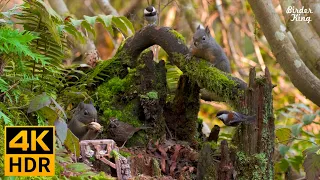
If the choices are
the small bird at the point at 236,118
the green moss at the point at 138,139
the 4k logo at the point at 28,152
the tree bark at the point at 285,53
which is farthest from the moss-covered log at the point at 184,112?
the 4k logo at the point at 28,152

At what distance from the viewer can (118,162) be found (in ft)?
8.15

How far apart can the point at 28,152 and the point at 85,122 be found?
36.0 inches

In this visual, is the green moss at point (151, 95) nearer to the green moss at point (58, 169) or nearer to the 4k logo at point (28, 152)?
the green moss at point (58, 169)

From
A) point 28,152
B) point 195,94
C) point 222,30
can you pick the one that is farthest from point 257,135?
point 222,30

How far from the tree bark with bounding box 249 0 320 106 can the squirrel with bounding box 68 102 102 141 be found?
1.17m

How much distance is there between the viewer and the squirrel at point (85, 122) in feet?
9.09

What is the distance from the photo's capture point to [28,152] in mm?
1872

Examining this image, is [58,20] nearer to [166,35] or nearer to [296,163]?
[166,35]

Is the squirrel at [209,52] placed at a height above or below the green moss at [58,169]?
above

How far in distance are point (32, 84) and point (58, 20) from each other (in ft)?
1.16

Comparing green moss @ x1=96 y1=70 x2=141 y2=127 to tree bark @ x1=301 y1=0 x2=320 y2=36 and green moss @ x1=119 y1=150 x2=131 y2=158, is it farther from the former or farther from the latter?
tree bark @ x1=301 y1=0 x2=320 y2=36

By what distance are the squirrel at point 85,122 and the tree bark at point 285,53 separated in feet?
3.84

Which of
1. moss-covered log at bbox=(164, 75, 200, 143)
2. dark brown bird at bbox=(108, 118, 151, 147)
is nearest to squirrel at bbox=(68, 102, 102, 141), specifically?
dark brown bird at bbox=(108, 118, 151, 147)

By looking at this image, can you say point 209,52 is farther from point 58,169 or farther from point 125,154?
point 58,169
